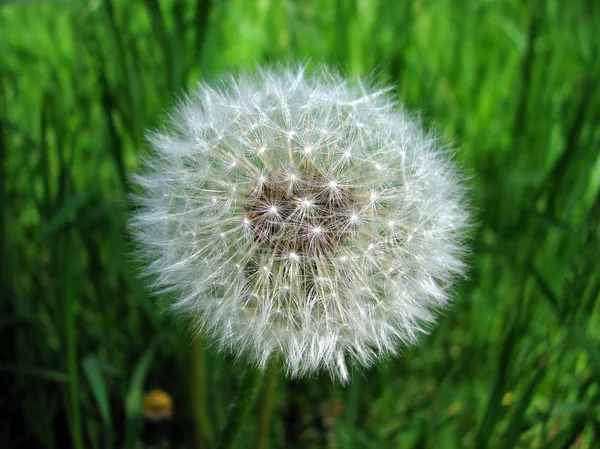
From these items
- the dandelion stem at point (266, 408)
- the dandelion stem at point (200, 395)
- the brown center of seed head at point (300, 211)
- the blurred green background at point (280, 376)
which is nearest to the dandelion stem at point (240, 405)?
the dandelion stem at point (266, 408)

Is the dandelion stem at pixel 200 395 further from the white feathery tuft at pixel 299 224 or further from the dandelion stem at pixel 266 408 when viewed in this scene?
the white feathery tuft at pixel 299 224

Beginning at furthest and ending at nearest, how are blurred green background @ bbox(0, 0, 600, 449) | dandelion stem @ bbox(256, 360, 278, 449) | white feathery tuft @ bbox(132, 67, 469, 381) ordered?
blurred green background @ bbox(0, 0, 600, 449), dandelion stem @ bbox(256, 360, 278, 449), white feathery tuft @ bbox(132, 67, 469, 381)

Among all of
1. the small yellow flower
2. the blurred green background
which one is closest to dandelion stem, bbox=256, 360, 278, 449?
the blurred green background

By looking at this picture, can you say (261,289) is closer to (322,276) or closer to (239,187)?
(322,276)

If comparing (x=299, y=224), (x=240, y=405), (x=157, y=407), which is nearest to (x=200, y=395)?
(x=157, y=407)

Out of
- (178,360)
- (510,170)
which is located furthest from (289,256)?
(510,170)

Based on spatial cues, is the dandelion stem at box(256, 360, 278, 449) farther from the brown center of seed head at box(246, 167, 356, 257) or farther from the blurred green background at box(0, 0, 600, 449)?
the brown center of seed head at box(246, 167, 356, 257)

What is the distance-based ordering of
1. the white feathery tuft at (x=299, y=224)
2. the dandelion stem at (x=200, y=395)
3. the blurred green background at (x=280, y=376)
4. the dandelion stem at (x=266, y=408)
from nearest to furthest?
the white feathery tuft at (x=299, y=224)
the dandelion stem at (x=266, y=408)
the blurred green background at (x=280, y=376)
the dandelion stem at (x=200, y=395)
